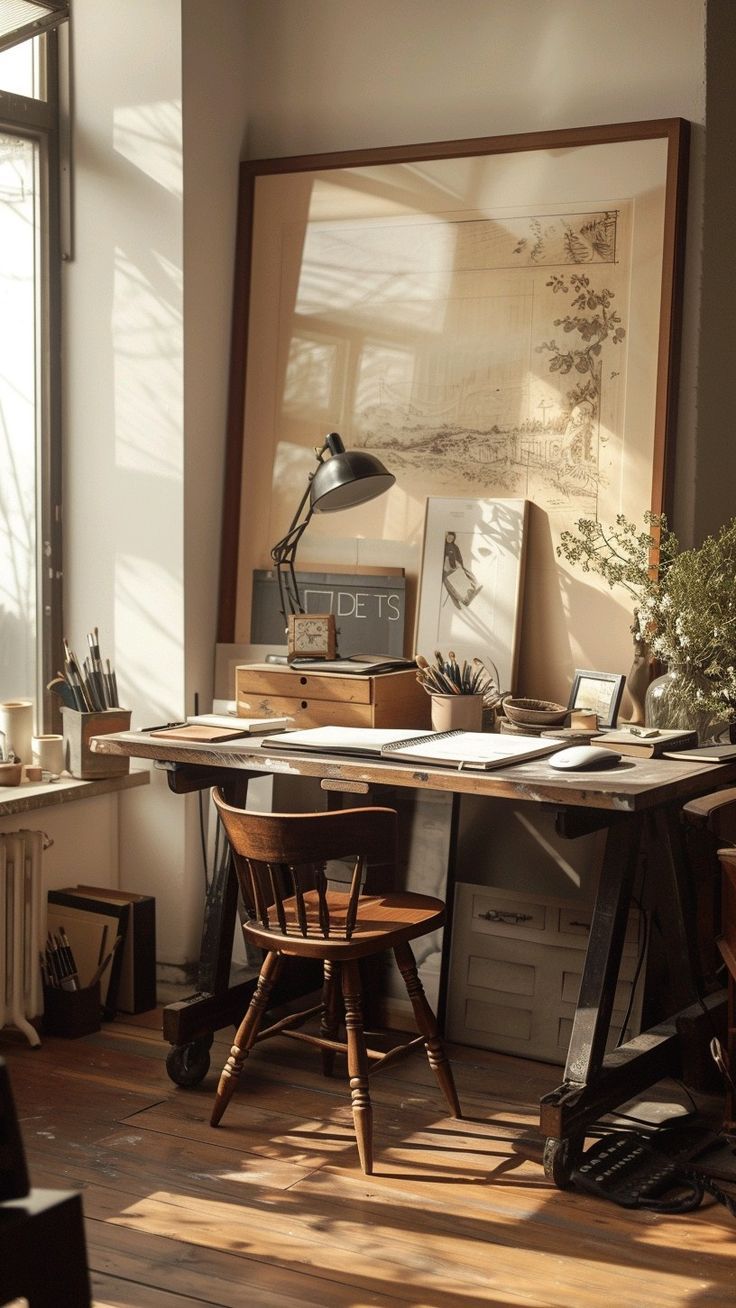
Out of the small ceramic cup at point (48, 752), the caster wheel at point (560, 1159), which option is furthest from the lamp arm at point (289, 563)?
the caster wheel at point (560, 1159)

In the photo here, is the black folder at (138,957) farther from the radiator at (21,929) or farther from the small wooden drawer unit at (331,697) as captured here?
the small wooden drawer unit at (331,697)

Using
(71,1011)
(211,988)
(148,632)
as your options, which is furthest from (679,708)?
(71,1011)

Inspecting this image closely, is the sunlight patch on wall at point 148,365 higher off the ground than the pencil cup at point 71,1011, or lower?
higher

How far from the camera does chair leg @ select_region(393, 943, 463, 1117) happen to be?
3.45 m

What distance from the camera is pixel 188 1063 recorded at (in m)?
3.74

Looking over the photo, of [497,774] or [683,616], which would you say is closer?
[497,774]

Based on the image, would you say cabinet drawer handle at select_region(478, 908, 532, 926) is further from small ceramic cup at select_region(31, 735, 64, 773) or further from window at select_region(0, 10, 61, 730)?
window at select_region(0, 10, 61, 730)

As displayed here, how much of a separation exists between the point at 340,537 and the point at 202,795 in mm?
958

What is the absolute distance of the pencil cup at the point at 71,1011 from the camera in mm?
4121

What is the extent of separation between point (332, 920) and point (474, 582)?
1.22m

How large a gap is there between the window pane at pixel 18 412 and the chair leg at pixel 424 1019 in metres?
1.76

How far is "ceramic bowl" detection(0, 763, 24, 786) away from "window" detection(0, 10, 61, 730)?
0.38m

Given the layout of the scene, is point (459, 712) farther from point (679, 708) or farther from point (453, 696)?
point (679, 708)

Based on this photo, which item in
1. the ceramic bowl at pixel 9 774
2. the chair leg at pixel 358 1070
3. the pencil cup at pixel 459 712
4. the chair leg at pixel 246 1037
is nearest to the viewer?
the chair leg at pixel 358 1070
